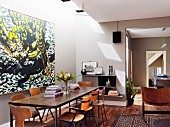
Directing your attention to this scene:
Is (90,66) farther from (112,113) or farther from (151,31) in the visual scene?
(151,31)

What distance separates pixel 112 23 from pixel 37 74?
312cm

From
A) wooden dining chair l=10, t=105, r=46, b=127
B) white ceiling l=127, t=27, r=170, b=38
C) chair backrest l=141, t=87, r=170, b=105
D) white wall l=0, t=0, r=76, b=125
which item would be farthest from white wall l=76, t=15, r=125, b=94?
wooden dining chair l=10, t=105, r=46, b=127

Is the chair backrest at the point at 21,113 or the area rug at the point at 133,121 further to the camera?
the area rug at the point at 133,121

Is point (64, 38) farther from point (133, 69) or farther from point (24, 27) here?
point (133, 69)

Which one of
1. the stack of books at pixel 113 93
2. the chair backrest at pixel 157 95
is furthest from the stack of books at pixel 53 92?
the stack of books at pixel 113 93

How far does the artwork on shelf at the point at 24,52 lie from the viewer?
3861 millimetres

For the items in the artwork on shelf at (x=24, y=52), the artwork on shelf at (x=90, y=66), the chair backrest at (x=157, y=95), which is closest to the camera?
the artwork on shelf at (x=24, y=52)

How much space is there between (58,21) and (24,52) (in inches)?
74.0

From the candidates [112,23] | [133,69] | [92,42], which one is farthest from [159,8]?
[133,69]

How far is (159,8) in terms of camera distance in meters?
4.84

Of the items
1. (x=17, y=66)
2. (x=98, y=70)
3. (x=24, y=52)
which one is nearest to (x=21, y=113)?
(x=17, y=66)

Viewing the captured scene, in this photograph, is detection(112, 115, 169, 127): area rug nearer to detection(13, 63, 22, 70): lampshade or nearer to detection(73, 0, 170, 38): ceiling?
detection(13, 63, 22, 70): lampshade

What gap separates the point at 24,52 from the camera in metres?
4.37

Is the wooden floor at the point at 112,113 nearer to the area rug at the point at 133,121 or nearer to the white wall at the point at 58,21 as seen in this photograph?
the area rug at the point at 133,121
